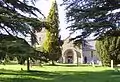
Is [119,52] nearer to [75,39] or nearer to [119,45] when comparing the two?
[119,45]

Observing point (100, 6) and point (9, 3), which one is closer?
point (100, 6)

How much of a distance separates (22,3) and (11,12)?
816 mm

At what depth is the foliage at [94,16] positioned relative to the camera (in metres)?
16.8

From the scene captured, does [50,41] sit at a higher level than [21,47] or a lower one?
higher

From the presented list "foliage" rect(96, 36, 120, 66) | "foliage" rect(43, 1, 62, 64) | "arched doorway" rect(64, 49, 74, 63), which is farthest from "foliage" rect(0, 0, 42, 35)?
"arched doorway" rect(64, 49, 74, 63)

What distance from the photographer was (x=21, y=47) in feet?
49.4

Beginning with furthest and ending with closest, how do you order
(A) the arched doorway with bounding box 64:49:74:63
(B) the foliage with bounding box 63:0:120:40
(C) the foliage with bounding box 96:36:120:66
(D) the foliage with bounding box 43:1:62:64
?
(A) the arched doorway with bounding box 64:49:74:63
(D) the foliage with bounding box 43:1:62:64
(C) the foliage with bounding box 96:36:120:66
(B) the foliage with bounding box 63:0:120:40

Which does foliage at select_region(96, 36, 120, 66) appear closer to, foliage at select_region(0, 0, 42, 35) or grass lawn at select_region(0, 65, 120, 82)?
grass lawn at select_region(0, 65, 120, 82)

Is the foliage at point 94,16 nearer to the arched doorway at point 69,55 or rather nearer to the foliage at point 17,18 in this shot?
the foliage at point 17,18

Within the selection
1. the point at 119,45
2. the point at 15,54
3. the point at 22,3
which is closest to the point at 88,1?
the point at 22,3

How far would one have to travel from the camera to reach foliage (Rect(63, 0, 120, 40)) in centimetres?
1683

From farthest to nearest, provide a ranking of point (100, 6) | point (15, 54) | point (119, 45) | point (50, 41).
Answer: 1. point (50, 41)
2. point (119, 45)
3. point (100, 6)
4. point (15, 54)

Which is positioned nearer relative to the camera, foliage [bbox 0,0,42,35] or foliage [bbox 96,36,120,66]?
foliage [bbox 0,0,42,35]

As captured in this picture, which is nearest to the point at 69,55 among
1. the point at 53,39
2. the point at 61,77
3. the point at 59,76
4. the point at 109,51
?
the point at 53,39
